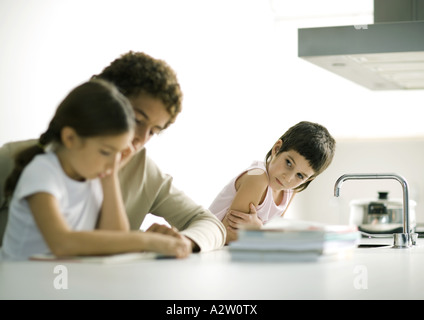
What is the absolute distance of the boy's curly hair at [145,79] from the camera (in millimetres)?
1437

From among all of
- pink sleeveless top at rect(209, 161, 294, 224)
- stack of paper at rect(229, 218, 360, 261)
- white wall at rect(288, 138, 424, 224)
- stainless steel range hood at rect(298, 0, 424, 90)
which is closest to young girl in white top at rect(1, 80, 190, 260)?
stack of paper at rect(229, 218, 360, 261)

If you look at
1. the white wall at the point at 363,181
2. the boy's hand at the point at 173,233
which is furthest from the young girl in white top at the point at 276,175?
the white wall at the point at 363,181

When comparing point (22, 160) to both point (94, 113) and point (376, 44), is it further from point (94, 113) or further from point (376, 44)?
point (376, 44)

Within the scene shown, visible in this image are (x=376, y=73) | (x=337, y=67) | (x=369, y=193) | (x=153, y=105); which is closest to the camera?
(x=153, y=105)

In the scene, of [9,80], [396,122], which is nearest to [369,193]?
[396,122]

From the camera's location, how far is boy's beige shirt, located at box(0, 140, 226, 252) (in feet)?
5.11

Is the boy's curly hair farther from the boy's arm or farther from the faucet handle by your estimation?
the faucet handle

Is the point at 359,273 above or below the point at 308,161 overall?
below

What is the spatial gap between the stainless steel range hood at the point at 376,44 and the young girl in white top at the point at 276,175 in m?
0.29

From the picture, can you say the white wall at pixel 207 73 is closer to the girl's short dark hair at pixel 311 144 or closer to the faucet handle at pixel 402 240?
the girl's short dark hair at pixel 311 144
